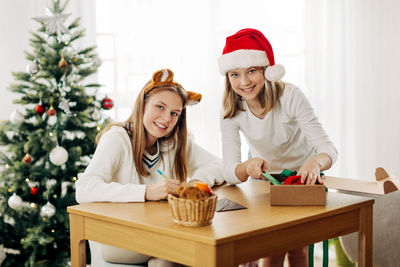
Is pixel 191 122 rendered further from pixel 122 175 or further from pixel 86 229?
pixel 86 229

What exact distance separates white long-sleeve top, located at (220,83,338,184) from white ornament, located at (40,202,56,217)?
1084 millimetres

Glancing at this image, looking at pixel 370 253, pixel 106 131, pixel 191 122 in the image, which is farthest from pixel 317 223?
pixel 191 122

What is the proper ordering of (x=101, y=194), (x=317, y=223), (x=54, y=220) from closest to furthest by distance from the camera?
1. (x=317, y=223)
2. (x=101, y=194)
3. (x=54, y=220)

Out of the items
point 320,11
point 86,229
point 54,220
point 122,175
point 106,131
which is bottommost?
point 54,220

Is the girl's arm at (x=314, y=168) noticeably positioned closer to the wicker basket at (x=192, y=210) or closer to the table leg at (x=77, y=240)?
the wicker basket at (x=192, y=210)

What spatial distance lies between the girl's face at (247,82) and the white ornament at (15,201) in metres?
1.37

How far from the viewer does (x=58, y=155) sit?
2.71 metres

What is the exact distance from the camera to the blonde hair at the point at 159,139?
1.95m

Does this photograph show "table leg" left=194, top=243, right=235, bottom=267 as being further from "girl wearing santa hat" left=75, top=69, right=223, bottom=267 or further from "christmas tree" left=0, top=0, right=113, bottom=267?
"christmas tree" left=0, top=0, right=113, bottom=267

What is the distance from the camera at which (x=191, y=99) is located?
2.07m

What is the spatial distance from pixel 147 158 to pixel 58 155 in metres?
0.91

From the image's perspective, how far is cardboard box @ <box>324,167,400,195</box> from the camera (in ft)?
6.10

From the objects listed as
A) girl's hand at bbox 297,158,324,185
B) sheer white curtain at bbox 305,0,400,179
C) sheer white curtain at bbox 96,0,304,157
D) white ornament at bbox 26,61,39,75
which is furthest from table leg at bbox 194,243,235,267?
sheer white curtain at bbox 305,0,400,179

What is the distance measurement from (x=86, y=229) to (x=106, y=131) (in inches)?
19.7
